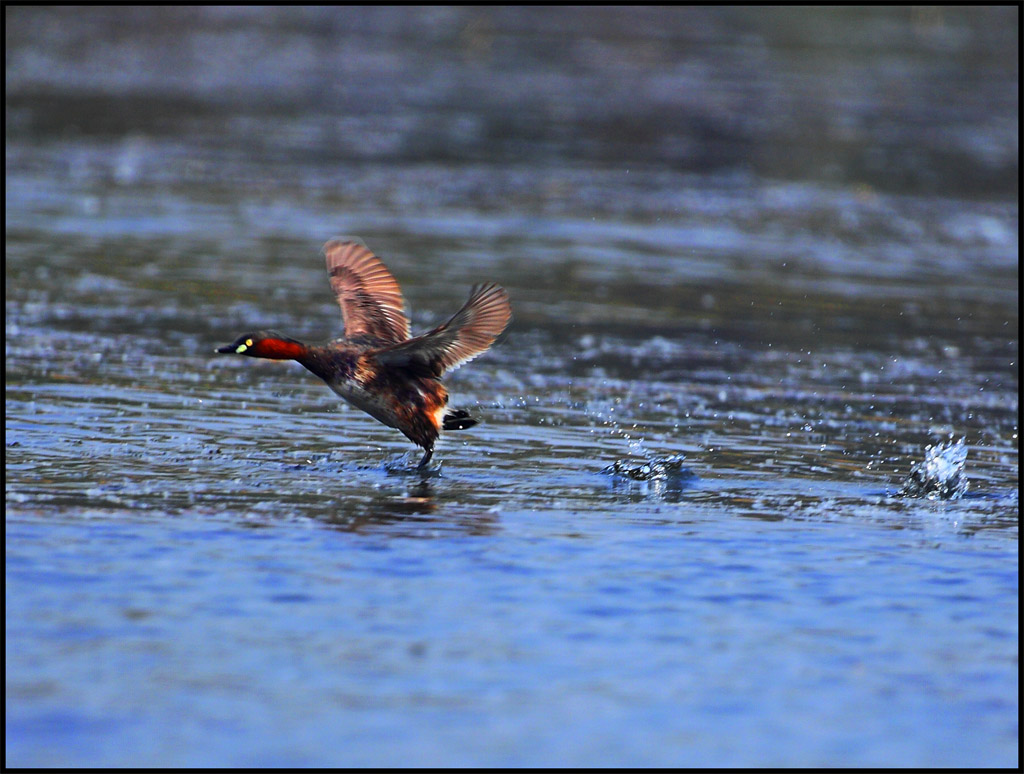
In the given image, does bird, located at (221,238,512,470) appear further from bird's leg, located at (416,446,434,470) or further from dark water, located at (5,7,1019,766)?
dark water, located at (5,7,1019,766)

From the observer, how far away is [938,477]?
898 cm

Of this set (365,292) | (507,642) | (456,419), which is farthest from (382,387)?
(507,642)

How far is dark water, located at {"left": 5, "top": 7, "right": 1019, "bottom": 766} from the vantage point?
18.4 feet

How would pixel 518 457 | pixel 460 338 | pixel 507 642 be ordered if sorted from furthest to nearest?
pixel 518 457
pixel 460 338
pixel 507 642

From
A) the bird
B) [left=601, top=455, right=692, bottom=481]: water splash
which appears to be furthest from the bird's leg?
[left=601, top=455, right=692, bottom=481]: water splash

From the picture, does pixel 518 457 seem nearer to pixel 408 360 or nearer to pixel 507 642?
pixel 408 360

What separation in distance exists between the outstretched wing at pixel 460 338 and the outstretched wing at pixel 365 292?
0.72 m

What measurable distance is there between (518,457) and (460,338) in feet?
2.94

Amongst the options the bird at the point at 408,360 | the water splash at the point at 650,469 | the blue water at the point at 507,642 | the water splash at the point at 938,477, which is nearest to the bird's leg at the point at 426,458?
the bird at the point at 408,360

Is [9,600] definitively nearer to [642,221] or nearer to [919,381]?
[919,381]

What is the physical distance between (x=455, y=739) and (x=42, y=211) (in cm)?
1379

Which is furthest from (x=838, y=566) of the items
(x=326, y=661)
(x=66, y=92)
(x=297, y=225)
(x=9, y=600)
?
(x=66, y=92)

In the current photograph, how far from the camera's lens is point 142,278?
14875 mm

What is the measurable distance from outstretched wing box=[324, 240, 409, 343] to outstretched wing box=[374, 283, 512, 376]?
722 millimetres
